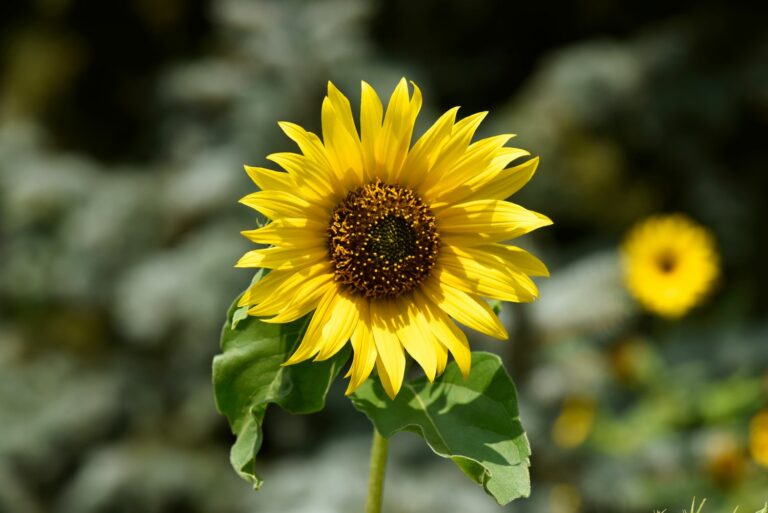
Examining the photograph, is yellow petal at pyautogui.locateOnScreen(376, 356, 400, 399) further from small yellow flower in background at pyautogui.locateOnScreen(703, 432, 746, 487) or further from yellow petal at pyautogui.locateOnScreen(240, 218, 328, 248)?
small yellow flower in background at pyautogui.locateOnScreen(703, 432, 746, 487)

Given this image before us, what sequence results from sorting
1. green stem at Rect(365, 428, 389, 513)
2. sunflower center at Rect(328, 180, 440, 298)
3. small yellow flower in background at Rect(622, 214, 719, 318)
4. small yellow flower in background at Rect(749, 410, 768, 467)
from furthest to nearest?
small yellow flower in background at Rect(622, 214, 719, 318) < small yellow flower in background at Rect(749, 410, 768, 467) < sunflower center at Rect(328, 180, 440, 298) < green stem at Rect(365, 428, 389, 513)

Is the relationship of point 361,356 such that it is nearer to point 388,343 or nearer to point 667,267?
point 388,343

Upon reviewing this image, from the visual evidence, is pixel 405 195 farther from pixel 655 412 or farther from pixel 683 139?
pixel 683 139

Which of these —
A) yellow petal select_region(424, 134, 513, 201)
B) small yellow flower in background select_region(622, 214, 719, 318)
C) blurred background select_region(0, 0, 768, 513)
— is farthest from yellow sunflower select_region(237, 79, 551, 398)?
small yellow flower in background select_region(622, 214, 719, 318)

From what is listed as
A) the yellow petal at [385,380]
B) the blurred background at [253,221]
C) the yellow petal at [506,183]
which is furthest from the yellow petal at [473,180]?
the blurred background at [253,221]

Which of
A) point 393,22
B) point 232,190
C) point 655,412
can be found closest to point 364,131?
point 655,412

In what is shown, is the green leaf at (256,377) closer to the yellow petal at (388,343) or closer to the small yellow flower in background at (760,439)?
the yellow petal at (388,343)
